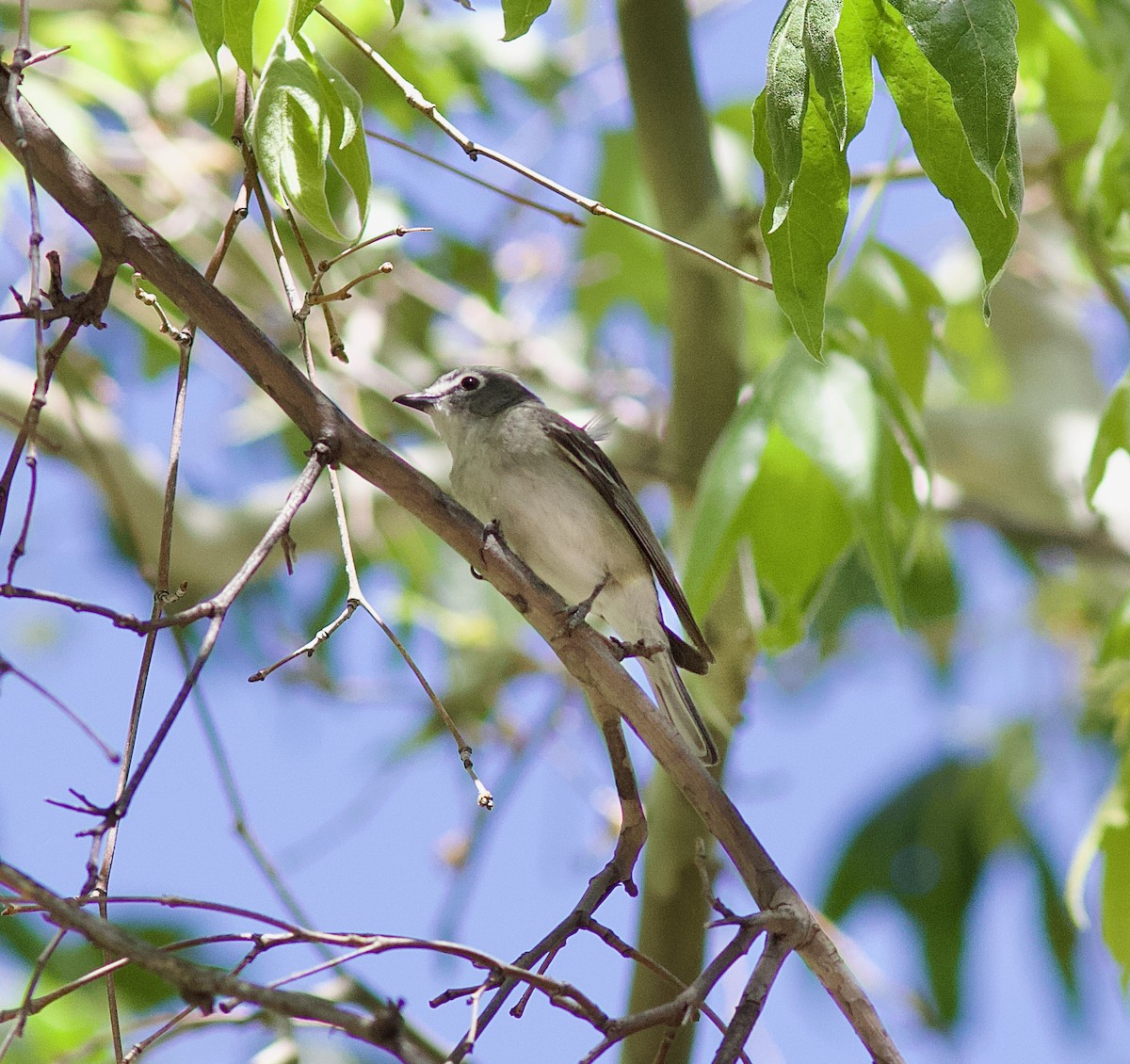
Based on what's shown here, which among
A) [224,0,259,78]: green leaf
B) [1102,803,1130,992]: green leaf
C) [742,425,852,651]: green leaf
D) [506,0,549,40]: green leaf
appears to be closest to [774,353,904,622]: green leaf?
[742,425,852,651]: green leaf

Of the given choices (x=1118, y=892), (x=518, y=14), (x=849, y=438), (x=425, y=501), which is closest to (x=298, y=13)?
(x=518, y=14)

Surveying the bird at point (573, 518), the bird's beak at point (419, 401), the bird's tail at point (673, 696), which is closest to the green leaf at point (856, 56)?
the bird at point (573, 518)

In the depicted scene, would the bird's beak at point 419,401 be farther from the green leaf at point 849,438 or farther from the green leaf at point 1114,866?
the green leaf at point 1114,866

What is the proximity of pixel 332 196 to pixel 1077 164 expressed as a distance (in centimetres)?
218

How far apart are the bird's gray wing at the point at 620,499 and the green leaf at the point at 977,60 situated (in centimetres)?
179

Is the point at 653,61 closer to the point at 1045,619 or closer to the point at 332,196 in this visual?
the point at 332,196

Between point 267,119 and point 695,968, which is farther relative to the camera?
point 695,968

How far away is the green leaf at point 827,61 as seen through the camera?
1.51 m

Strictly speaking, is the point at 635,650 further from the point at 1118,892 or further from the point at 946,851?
the point at 946,851

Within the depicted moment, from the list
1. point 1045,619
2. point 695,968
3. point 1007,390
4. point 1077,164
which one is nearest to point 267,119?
point 695,968

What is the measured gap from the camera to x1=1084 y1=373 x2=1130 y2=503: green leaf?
2393 mm

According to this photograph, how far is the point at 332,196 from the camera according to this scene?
162 inches

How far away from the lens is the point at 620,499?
11.4ft

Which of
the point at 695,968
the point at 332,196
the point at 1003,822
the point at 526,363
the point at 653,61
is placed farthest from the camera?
the point at 1003,822
